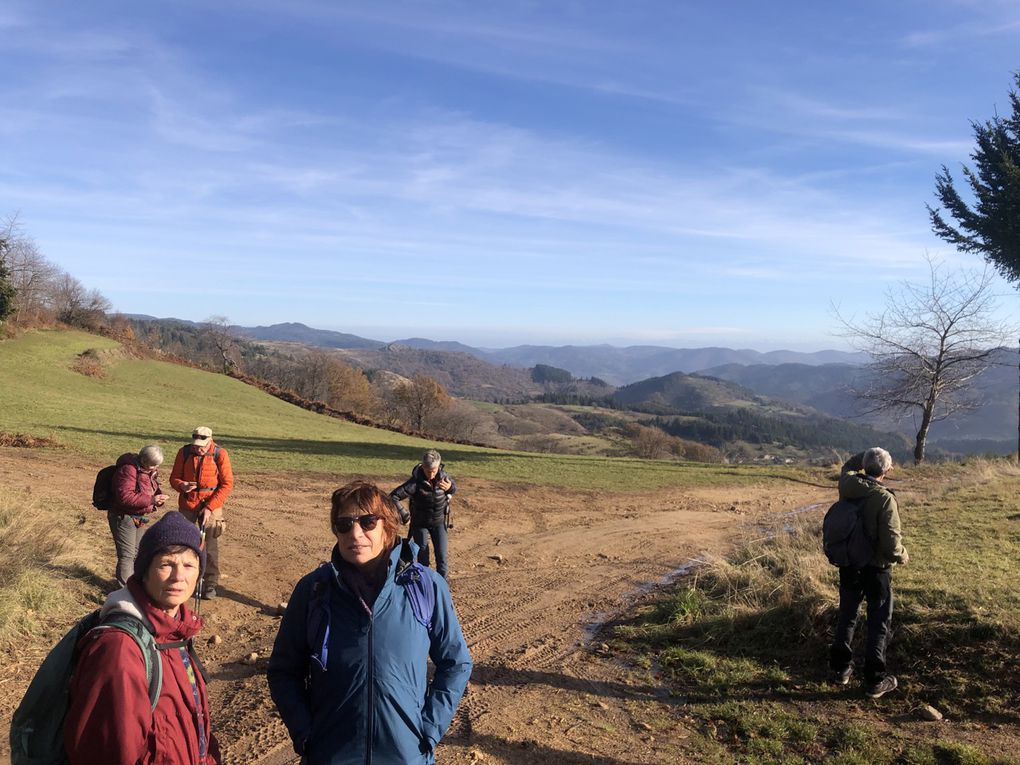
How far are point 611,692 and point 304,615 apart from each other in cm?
381

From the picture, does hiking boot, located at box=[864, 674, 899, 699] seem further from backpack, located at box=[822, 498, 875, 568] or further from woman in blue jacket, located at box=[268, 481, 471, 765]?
woman in blue jacket, located at box=[268, 481, 471, 765]

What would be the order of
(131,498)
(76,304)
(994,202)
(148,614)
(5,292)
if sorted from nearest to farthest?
(148,614)
(131,498)
(994,202)
(5,292)
(76,304)

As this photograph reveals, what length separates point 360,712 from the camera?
8.43 feet

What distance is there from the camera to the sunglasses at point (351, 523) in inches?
110

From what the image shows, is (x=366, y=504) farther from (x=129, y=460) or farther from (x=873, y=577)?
(x=129, y=460)

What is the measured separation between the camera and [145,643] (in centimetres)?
216

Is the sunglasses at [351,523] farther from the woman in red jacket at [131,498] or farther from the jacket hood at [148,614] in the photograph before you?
the woman in red jacket at [131,498]

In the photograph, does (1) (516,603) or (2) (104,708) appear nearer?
(2) (104,708)

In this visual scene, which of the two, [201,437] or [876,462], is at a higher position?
[876,462]

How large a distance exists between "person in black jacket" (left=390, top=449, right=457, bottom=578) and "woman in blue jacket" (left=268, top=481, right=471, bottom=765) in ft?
15.4

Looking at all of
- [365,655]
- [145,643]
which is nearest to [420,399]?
[365,655]

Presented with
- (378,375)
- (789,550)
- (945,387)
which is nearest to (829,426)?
(378,375)

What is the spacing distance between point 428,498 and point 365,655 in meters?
5.13

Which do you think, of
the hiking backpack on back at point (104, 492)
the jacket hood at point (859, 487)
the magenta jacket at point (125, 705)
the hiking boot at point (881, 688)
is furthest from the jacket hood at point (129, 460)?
the hiking boot at point (881, 688)
